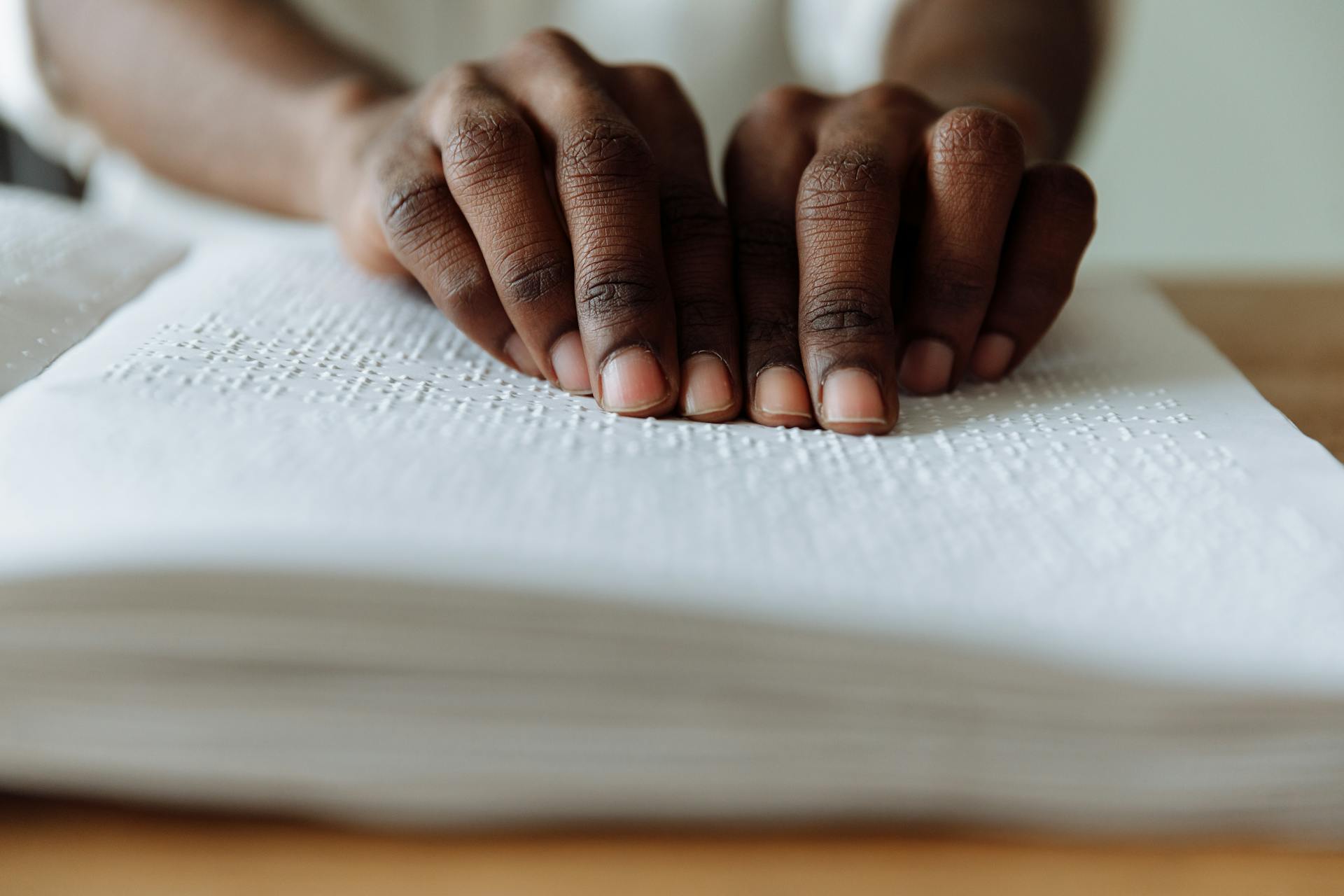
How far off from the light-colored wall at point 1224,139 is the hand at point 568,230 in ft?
3.67

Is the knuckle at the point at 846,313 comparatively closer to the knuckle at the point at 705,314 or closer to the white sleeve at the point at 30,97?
the knuckle at the point at 705,314

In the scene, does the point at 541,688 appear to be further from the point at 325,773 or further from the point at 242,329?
the point at 242,329

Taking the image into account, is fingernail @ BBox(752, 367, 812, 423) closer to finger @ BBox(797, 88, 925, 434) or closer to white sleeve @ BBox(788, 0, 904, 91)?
finger @ BBox(797, 88, 925, 434)

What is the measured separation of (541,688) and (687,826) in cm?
4

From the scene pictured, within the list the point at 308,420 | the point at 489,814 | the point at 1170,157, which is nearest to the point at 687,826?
the point at 489,814

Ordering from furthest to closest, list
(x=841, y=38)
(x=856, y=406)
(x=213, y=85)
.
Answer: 1. (x=841, y=38)
2. (x=213, y=85)
3. (x=856, y=406)

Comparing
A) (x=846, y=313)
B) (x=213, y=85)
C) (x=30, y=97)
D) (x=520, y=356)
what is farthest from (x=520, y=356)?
(x=30, y=97)

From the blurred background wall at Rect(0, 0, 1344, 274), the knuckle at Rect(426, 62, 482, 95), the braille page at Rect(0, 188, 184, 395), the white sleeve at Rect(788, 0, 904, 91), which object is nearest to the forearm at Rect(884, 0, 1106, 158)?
the white sleeve at Rect(788, 0, 904, 91)

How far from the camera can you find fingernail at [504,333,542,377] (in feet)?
1.11

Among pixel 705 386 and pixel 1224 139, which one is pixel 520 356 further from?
pixel 1224 139

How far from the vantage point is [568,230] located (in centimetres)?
33

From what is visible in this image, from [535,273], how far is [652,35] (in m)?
0.61

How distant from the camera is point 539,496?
0.73ft

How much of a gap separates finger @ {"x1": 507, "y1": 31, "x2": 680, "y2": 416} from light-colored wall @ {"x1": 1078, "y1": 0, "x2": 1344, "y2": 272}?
114 cm
